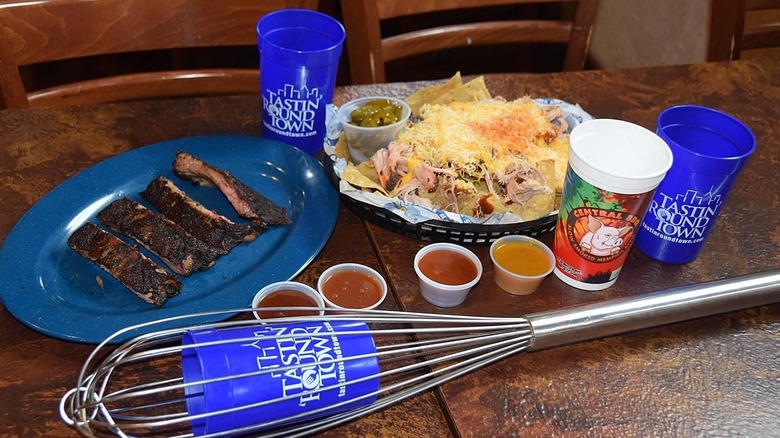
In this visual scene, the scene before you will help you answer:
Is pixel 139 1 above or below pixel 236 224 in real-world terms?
above

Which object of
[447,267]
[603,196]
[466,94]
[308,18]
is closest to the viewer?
[603,196]

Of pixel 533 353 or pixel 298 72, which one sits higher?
pixel 298 72

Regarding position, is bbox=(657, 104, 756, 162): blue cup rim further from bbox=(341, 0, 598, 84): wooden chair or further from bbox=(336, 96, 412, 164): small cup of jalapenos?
bbox=(341, 0, 598, 84): wooden chair

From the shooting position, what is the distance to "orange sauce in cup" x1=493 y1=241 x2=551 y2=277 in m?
1.14

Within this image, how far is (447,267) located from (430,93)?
525 millimetres

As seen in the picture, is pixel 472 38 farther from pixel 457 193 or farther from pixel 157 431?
pixel 157 431

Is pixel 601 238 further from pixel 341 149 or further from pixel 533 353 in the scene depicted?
pixel 341 149

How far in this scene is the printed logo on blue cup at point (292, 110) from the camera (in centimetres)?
134

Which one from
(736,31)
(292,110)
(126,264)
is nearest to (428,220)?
(292,110)

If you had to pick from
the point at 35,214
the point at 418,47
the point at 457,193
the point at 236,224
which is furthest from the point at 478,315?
the point at 418,47

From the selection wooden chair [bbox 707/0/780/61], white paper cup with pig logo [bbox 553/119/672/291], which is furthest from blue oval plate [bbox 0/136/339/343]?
wooden chair [bbox 707/0/780/61]

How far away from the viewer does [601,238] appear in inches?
42.6

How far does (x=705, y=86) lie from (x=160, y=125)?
4.24 ft

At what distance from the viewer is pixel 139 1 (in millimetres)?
1512
